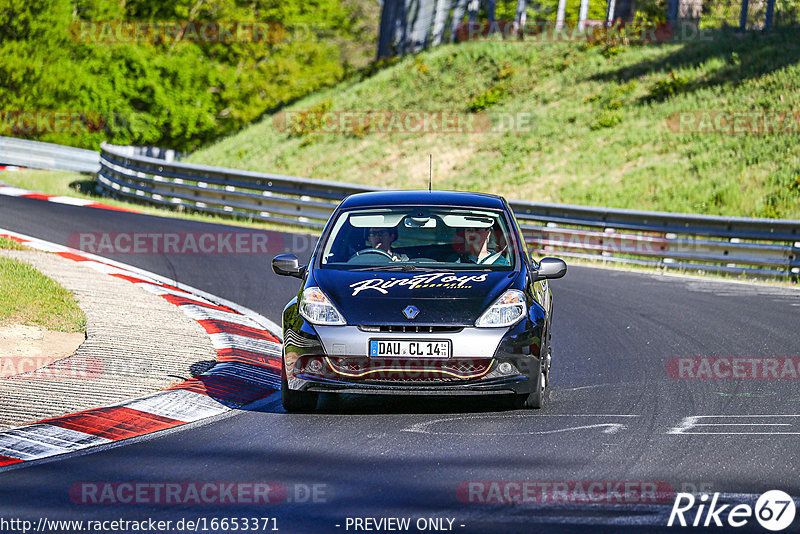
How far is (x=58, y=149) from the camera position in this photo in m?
38.5

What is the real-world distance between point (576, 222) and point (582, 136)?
1282cm

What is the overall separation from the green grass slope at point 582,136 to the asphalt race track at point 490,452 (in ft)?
55.3

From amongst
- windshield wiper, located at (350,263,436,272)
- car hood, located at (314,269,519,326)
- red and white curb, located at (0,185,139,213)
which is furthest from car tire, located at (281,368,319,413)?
red and white curb, located at (0,185,139,213)

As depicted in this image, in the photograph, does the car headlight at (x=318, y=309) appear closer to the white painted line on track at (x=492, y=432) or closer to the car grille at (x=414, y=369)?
the car grille at (x=414, y=369)

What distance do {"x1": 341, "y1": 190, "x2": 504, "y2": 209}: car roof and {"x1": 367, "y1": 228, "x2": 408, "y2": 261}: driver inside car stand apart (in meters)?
0.26

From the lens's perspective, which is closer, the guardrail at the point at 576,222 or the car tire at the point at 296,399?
the car tire at the point at 296,399

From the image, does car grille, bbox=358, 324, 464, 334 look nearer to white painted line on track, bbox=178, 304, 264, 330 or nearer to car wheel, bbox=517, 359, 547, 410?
car wheel, bbox=517, 359, 547, 410

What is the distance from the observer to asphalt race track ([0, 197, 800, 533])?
5.14m

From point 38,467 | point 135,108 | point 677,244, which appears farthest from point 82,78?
point 38,467

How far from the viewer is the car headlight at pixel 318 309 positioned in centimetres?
754

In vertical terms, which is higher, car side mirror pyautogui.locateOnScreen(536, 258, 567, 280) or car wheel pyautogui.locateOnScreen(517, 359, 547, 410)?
car side mirror pyautogui.locateOnScreen(536, 258, 567, 280)

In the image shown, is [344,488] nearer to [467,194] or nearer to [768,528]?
[768,528]

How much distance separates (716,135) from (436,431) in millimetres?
24871

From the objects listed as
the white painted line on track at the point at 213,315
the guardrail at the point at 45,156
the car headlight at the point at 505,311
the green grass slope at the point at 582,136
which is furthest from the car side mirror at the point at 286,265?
the guardrail at the point at 45,156
